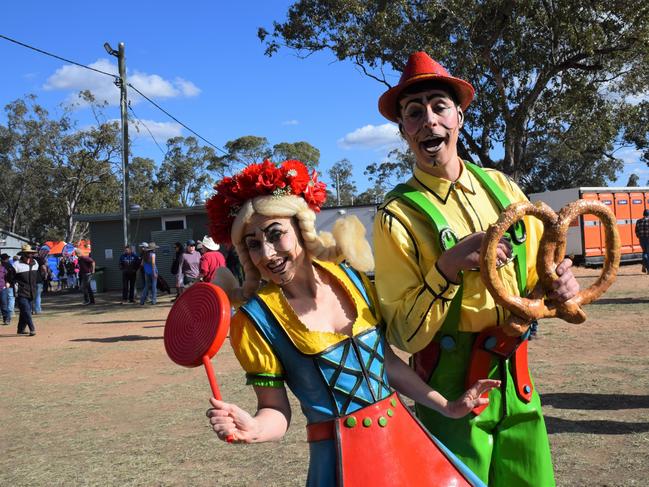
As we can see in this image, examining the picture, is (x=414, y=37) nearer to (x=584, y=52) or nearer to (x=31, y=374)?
(x=584, y=52)

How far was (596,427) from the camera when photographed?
15.8 feet

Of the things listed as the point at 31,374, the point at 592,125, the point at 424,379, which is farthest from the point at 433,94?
the point at 592,125

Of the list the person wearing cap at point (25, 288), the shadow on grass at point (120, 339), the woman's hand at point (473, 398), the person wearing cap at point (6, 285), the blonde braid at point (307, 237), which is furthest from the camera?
the person wearing cap at point (6, 285)

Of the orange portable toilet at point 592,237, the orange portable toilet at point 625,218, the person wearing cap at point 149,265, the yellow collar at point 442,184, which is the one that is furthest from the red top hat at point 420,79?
the orange portable toilet at point 625,218

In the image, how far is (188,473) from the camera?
4.45 m

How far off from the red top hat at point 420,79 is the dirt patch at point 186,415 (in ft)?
9.17

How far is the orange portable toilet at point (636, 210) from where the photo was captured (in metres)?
19.8

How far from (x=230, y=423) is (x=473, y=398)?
0.73m

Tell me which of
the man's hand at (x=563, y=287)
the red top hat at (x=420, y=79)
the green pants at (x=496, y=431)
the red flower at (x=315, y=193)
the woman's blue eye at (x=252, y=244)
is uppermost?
the red top hat at (x=420, y=79)

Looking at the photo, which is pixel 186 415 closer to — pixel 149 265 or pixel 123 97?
pixel 149 265

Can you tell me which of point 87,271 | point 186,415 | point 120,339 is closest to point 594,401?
point 186,415

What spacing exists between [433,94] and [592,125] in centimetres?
1726

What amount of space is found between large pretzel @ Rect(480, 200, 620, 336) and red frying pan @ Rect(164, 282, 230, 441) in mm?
709

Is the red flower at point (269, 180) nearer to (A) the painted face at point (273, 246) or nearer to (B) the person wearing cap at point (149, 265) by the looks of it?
(A) the painted face at point (273, 246)
